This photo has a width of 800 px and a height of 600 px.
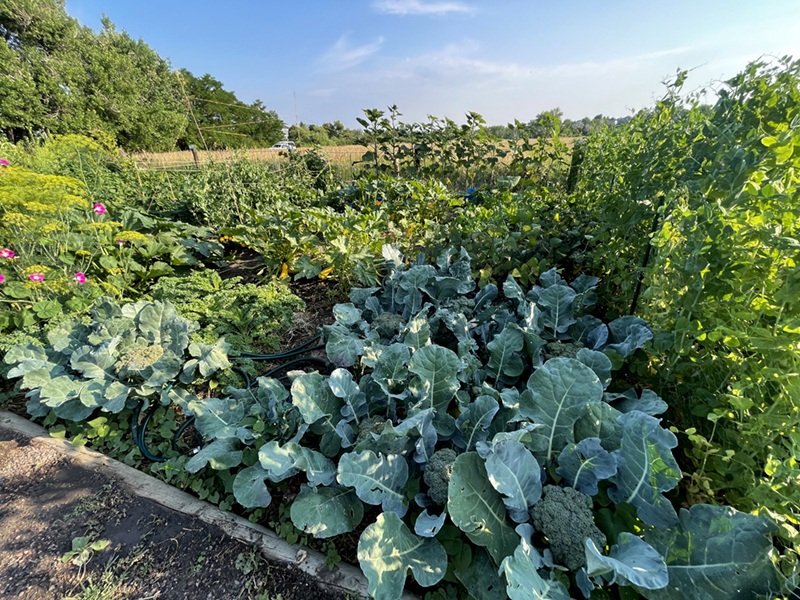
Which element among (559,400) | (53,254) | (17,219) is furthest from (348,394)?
(53,254)

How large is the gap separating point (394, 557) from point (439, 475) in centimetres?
31

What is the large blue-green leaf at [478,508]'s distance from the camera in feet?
3.80

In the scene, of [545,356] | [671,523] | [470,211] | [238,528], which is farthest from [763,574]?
[470,211]

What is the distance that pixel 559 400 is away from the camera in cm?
146

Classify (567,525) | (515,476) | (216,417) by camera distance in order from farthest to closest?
(216,417)
(515,476)
(567,525)

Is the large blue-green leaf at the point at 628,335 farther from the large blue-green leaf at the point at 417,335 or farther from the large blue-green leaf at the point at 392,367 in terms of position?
the large blue-green leaf at the point at 392,367

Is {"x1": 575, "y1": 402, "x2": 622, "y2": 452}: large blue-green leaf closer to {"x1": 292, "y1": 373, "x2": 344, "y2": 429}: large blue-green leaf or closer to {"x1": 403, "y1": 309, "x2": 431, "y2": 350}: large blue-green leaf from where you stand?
{"x1": 403, "y1": 309, "x2": 431, "y2": 350}: large blue-green leaf

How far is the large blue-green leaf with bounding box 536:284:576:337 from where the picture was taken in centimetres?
214

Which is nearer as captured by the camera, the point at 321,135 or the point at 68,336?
the point at 68,336

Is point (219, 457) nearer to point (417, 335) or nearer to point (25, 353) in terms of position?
point (417, 335)

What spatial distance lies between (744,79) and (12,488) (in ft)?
13.4

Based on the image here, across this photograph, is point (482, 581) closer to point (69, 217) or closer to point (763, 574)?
point (763, 574)

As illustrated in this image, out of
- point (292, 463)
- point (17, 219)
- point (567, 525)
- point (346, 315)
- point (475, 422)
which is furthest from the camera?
point (17, 219)

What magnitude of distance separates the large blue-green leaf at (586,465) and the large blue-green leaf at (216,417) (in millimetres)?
1558
